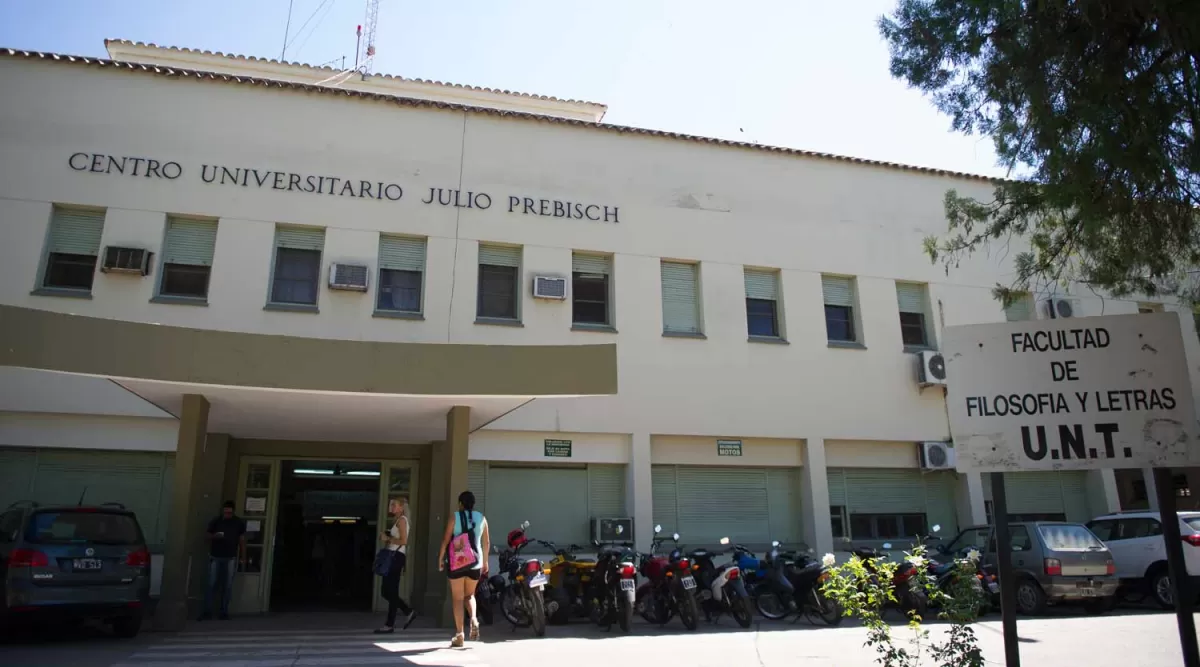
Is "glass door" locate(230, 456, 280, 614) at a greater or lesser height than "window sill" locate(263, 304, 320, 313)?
lesser

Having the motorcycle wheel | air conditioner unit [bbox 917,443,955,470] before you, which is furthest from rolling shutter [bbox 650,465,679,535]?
air conditioner unit [bbox 917,443,955,470]

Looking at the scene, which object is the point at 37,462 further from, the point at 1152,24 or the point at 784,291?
the point at 1152,24

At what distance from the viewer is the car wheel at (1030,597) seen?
41.1ft

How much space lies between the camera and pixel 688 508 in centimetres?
1497

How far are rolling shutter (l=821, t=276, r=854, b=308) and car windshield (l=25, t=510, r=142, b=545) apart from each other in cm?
1256

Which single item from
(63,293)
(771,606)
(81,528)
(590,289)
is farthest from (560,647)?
(63,293)

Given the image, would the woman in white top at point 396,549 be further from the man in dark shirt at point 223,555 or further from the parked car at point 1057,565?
the parked car at point 1057,565

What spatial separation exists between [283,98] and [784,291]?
993 centimetres

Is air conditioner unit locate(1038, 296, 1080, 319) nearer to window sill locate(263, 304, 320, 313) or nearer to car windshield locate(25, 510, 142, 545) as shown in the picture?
window sill locate(263, 304, 320, 313)

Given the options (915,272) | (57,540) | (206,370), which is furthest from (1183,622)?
(915,272)

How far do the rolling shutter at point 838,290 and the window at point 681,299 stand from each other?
109 inches

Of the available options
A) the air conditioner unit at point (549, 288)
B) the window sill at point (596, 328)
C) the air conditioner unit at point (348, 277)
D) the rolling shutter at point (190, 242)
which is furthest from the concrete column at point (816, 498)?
the rolling shutter at point (190, 242)

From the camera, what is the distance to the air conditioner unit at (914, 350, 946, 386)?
16141 millimetres

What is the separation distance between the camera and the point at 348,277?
13930 millimetres
